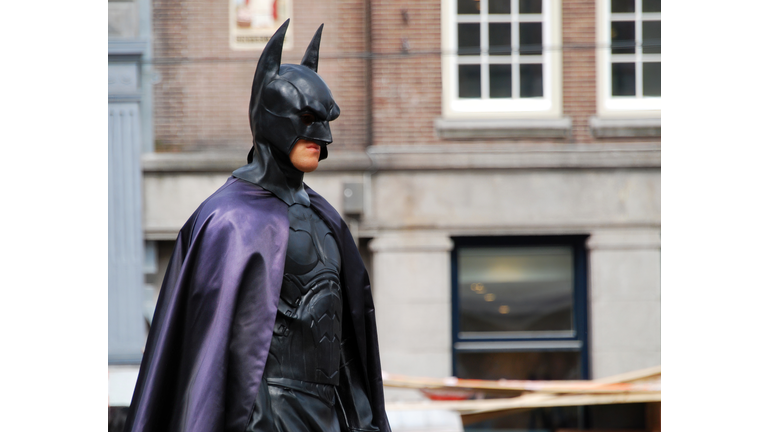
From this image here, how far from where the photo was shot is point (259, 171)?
10.6ft

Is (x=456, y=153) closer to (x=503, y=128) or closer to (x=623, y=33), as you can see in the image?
(x=503, y=128)

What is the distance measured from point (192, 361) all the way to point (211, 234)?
47cm

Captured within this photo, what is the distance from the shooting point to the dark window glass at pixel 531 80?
8711 mm

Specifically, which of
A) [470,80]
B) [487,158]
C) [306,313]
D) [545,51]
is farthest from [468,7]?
[306,313]

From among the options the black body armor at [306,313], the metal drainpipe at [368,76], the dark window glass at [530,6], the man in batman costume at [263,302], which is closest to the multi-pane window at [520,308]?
the metal drainpipe at [368,76]

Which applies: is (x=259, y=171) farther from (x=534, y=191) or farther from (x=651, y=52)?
(x=651, y=52)

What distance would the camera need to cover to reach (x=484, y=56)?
8.71 m

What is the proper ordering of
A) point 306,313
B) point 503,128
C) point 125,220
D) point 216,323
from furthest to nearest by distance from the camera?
point 503,128, point 125,220, point 306,313, point 216,323

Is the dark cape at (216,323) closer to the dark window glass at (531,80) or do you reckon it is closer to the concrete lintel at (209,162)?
the concrete lintel at (209,162)

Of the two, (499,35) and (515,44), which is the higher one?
(499,35)

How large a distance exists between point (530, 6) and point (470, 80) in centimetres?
103

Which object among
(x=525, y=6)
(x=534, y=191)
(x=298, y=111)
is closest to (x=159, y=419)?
(x=298, y=111)

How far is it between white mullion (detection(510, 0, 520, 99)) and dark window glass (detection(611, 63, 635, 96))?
105cm

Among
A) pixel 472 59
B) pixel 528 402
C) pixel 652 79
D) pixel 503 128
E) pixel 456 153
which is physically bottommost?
pixel 528 402
